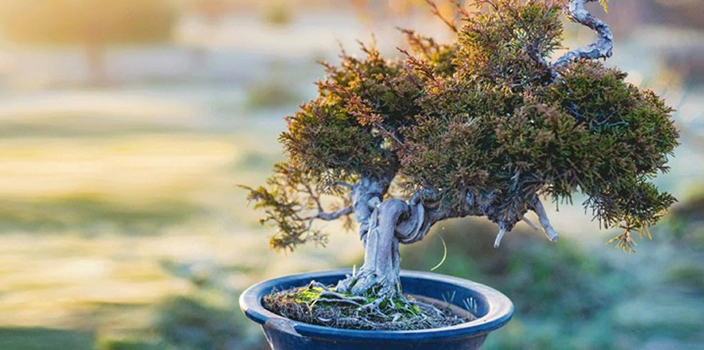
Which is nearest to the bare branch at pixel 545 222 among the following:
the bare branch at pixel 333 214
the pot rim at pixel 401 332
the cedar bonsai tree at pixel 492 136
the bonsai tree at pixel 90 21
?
the cedar bonsai tree at pixel 492 136

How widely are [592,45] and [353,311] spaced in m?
0.83

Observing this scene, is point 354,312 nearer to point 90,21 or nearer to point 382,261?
point 382,261

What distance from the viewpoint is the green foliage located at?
170 cm

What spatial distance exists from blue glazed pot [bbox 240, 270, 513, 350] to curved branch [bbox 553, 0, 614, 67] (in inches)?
23.5

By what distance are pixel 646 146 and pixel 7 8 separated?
763 centimetres

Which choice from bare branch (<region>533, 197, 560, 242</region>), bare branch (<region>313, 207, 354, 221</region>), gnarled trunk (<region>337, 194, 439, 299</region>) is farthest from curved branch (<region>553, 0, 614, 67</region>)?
bare branch (<region>313, 207, 354, 221</region>)

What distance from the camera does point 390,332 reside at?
1.66 m

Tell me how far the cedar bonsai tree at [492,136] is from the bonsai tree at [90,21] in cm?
669

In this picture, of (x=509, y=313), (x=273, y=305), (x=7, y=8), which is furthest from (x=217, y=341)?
(x=7, y=8)

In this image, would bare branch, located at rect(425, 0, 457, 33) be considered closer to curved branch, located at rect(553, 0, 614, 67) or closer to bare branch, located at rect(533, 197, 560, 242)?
curved branch, located at rect(553, 0, 614, 67)

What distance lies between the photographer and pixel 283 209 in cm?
222

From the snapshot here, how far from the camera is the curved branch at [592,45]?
1834 mm

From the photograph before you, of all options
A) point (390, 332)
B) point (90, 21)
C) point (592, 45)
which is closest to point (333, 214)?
point (390, 332)

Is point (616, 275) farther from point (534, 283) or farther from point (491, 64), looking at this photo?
point (491, 64)
